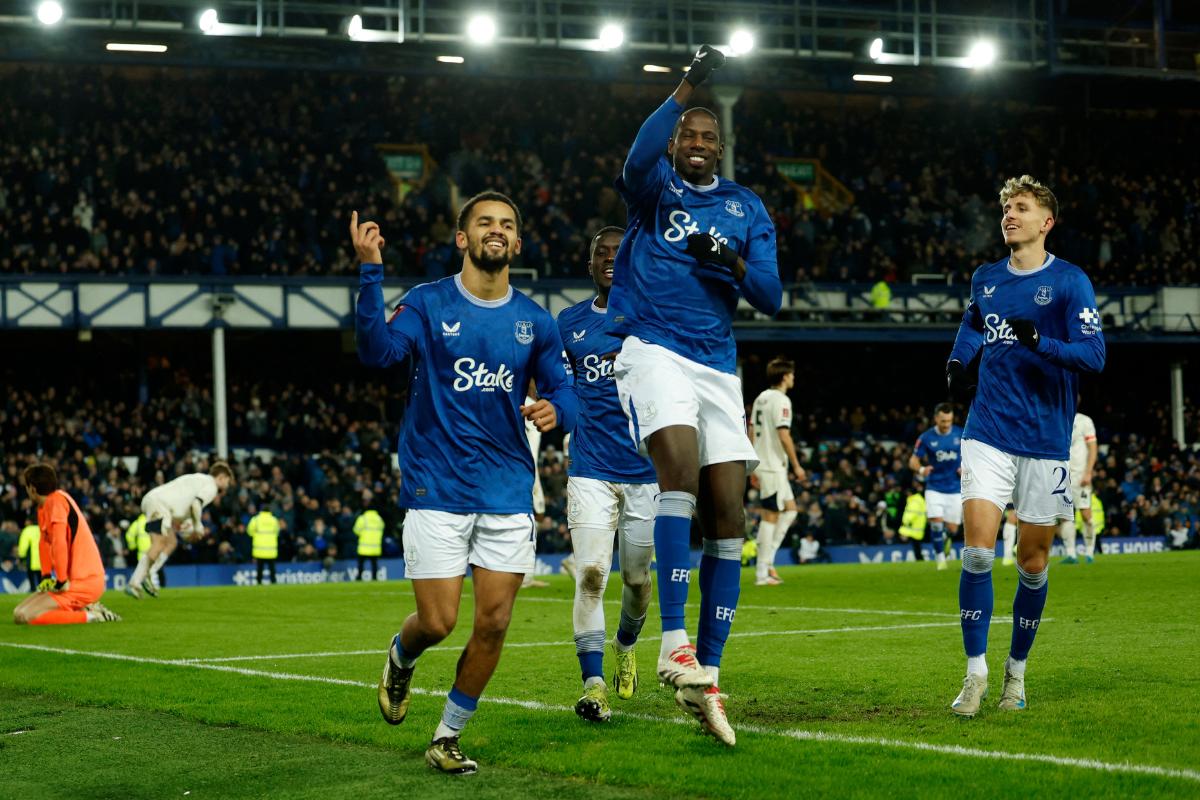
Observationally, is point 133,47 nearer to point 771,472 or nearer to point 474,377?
point 771,472

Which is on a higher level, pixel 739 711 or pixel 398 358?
pixel 398 358

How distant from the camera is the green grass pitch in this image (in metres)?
5.40

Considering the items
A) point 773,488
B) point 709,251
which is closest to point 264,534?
point 773,488

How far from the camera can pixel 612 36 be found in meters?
33.2

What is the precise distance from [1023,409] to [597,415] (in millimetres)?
2158

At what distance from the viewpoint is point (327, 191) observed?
35656 mm

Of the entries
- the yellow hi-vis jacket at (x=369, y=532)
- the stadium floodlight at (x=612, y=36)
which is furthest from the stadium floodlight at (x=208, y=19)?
the yellow hi-vis jacket at (x=369, y=532)

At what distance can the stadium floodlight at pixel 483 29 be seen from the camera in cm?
3241

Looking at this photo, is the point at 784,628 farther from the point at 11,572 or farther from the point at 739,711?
the point at 11,572

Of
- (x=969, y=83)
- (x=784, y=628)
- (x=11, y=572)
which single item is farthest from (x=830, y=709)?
(x=969, y=83)

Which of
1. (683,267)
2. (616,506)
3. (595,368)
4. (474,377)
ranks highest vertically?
(683,267)

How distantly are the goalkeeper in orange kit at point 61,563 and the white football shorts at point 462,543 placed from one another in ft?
29.4

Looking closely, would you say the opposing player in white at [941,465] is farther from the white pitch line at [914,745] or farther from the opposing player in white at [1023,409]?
the white pitch line at [914,745]

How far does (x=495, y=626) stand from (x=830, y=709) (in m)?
1.86
